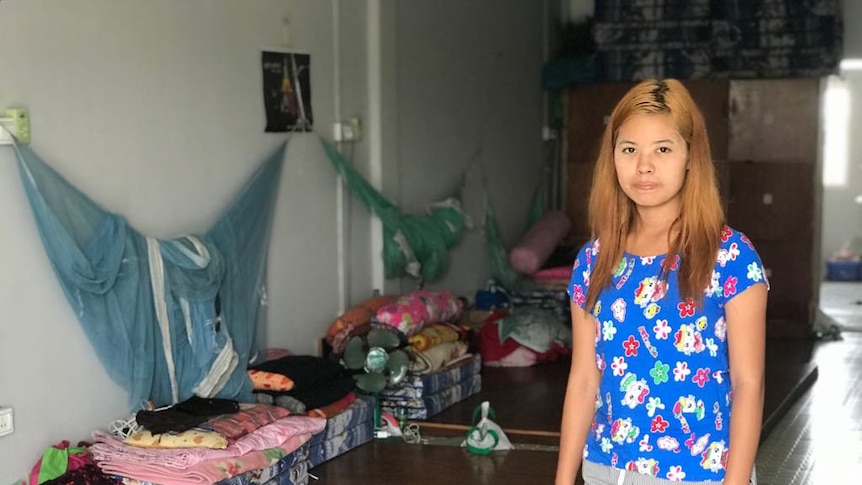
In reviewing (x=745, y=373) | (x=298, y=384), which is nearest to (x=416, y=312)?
(x=298, y=384)

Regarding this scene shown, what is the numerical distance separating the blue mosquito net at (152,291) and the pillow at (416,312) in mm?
804

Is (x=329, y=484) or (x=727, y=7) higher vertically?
(x=727, y=7)

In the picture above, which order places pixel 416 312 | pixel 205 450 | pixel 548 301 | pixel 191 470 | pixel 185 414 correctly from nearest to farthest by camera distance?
1. pixel 191 470
2. pixel 205 450
3. pixel 185 414
4. pixel 416 312
5. pixel 548 301

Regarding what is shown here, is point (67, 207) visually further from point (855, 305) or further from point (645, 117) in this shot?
point (855, 305)

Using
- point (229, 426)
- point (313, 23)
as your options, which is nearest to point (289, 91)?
point (313, 23)

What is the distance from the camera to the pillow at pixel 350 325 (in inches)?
207

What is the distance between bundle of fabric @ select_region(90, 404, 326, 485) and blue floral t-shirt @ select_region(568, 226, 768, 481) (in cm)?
207

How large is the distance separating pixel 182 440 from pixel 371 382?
1311mm

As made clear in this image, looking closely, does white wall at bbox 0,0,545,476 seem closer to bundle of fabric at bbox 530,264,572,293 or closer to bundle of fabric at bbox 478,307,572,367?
bundle of fabric at bbox 530,264,572,293

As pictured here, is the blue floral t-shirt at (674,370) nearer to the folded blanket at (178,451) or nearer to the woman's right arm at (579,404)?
the woman's right arm at (579,404)

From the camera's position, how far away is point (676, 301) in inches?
73.0

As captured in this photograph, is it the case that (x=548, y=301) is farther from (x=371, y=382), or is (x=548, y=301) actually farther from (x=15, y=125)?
(x=15, y=125)

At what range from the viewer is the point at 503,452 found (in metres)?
4.62

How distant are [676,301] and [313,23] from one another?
154 inches
